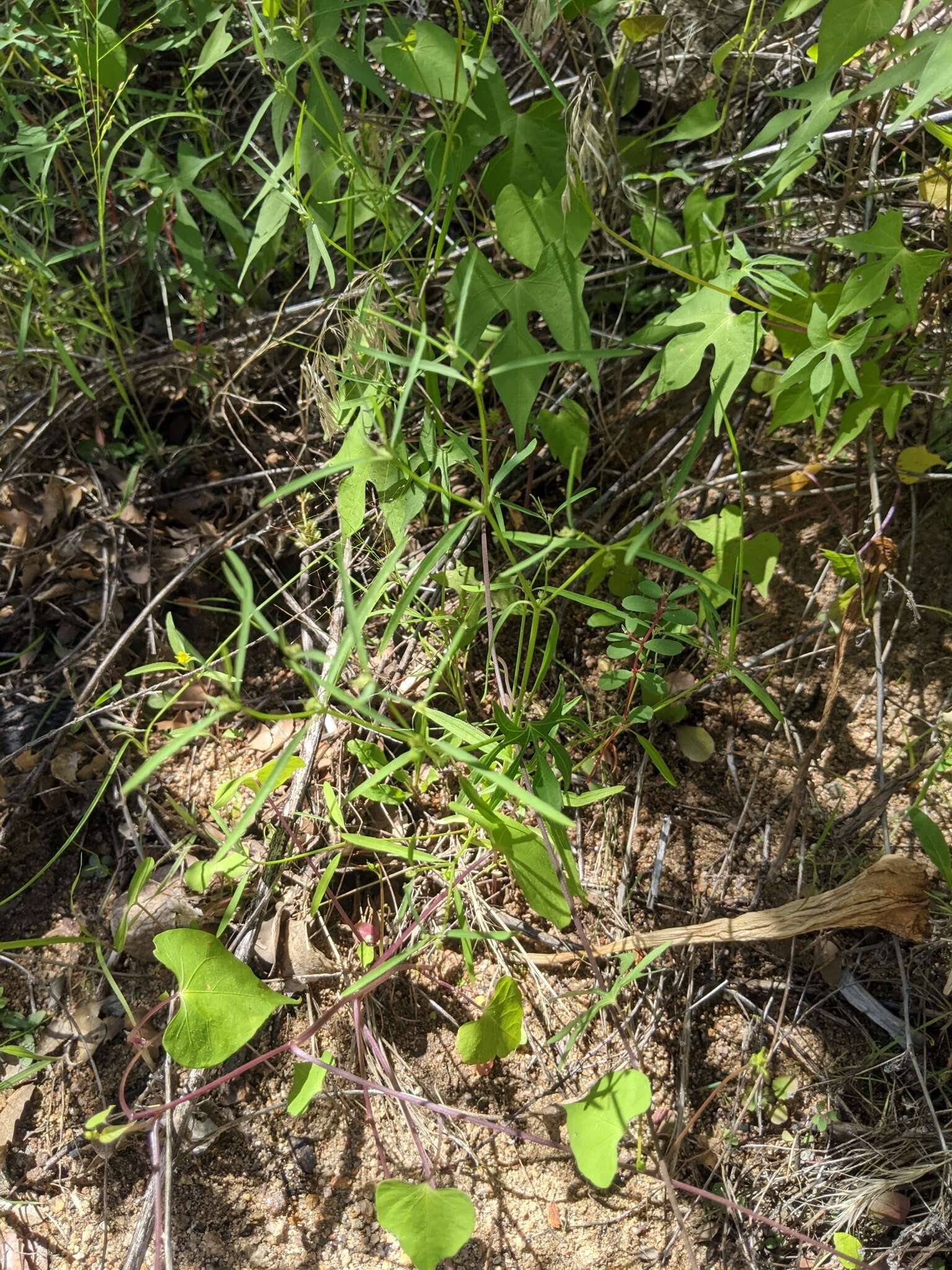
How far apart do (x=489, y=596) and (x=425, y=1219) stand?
83 centimetres

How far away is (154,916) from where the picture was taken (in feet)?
5.00

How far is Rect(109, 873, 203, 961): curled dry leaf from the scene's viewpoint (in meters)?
1.53

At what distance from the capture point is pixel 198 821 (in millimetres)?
1646

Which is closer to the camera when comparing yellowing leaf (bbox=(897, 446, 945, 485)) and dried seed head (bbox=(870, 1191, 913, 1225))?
dried seed head (bbox=(870, 1191, 913, 1225))

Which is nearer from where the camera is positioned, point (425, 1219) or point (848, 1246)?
point (425, 1219)

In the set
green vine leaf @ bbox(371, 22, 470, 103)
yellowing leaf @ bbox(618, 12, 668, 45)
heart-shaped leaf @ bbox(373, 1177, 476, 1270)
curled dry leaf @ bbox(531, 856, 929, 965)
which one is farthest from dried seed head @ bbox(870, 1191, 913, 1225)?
yellowing leaf @ bbox(618, 12, 668, 45)

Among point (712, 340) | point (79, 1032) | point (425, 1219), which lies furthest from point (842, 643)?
point (79, 1032)

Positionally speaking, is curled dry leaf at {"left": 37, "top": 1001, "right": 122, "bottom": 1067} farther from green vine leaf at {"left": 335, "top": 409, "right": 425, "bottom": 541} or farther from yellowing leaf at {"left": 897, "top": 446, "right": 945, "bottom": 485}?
yellowing leaf at {"left": 897, "top": 446, "right": 945, "bottom": 485}

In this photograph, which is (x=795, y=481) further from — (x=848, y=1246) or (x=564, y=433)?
(x=848, y=1246)

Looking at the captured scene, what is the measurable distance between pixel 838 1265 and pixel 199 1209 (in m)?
0.98

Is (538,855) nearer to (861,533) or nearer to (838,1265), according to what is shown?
(838,1265)

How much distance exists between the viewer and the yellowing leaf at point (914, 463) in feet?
5.20

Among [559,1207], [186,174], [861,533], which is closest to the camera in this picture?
[559,1207]

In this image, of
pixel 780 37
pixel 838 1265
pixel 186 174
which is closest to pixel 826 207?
pixel 780 37
